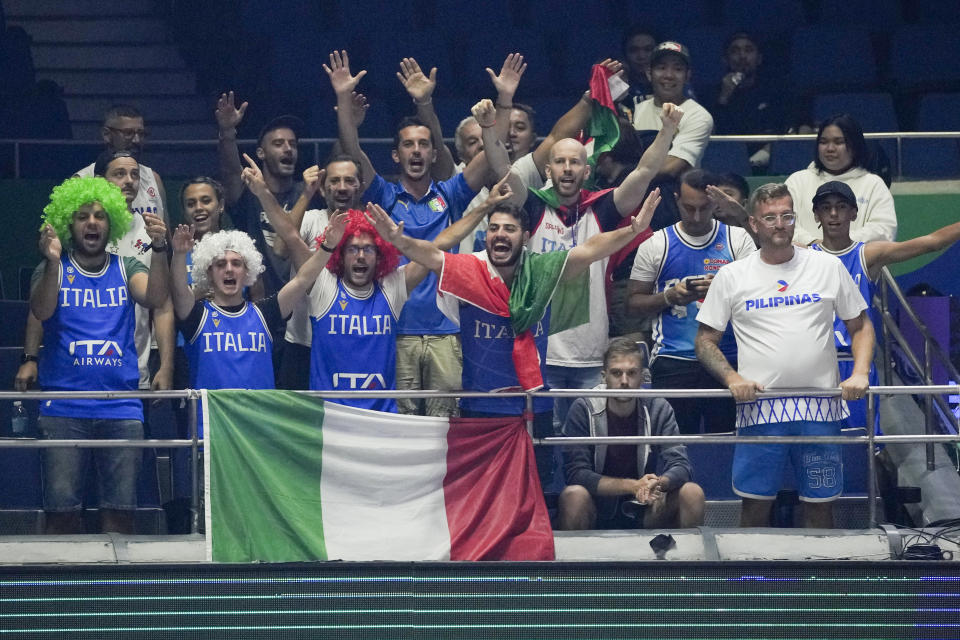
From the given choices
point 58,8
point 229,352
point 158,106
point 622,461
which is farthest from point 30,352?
point 58,8

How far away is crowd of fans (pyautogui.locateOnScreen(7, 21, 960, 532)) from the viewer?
8219mm

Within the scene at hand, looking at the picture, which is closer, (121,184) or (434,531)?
(434,531)

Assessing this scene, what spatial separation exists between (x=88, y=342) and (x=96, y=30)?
6.67 meters

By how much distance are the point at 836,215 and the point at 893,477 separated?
4.96 ft

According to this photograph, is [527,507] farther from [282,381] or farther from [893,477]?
[893,477]

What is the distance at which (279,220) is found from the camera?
28.8 ft

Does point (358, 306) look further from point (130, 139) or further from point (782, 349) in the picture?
point (130, 139)

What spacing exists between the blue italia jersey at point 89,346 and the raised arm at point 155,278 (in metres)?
0.06

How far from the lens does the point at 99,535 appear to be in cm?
804

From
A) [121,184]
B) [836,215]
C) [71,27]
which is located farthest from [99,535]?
[71,27]

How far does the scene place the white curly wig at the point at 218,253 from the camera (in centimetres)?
847

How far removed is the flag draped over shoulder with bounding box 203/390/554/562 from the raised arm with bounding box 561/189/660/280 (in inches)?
38.1

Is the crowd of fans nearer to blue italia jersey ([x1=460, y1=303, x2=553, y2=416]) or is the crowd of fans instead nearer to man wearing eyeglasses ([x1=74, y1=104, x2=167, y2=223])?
blue italia jersey ([x1=460, y1=303, x2=553, y2=416])

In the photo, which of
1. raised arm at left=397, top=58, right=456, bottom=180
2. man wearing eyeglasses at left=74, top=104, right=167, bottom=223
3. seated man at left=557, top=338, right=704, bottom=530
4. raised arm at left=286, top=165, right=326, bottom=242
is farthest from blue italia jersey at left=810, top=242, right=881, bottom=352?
man wearing eyeglasses at left=74, top=104, right=167, bottom=223
